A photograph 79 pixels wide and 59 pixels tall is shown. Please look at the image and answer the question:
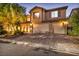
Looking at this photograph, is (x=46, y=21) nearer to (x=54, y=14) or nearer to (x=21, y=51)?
(x=54, y=14)

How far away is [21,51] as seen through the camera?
2.67 m

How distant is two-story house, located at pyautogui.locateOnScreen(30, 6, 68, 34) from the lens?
8.70ft

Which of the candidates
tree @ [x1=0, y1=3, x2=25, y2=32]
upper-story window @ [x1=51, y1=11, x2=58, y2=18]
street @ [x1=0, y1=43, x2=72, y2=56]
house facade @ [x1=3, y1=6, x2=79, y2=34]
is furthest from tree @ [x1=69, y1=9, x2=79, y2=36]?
tree @ [x1=0, y1=3, x2=25, y2=32]

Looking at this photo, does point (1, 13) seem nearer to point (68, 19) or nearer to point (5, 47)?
point (5, 47)

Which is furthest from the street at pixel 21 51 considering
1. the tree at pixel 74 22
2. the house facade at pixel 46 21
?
the tree at pixel 74 22

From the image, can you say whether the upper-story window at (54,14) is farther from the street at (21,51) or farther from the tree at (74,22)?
the street at (21,51)

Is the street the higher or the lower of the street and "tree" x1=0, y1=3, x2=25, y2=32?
the lower

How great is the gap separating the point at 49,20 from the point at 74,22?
34cm

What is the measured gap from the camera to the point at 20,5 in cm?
268

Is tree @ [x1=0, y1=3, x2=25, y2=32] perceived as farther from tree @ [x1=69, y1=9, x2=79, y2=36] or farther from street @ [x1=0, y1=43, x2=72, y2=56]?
tree @ [x1=69, y1=9, x2=79, y2=36]

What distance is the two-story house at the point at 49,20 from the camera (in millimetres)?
2650

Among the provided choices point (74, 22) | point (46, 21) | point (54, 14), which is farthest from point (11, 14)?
point (74, 22)

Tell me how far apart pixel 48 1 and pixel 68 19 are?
0.37 meters

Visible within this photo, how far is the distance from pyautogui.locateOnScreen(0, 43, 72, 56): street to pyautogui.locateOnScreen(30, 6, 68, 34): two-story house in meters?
0.26
